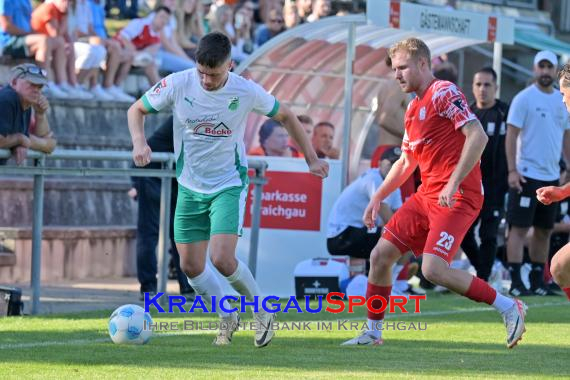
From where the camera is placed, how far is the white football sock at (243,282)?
9.30 m

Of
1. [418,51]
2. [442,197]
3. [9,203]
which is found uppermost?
[418,51]

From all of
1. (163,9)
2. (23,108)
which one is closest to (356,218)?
(23,108)

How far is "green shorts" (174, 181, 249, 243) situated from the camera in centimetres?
912

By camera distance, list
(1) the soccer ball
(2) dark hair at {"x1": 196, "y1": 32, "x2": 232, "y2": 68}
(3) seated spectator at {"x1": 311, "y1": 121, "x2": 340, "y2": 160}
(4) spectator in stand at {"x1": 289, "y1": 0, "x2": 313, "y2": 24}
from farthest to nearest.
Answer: (4) spectator in stand at {"x1": 289, "y1": 0, "x2": 313, "y2": 24}, (3) seated spectator at {"x1": 311, "y1": 121, "x2": 340, "y2": 160}, (1) the soccer ball, (2) dark hair at {"x1": 196, "y1": 32, "x2": 232, "y2": 68}

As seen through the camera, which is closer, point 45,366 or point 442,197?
point 45,366

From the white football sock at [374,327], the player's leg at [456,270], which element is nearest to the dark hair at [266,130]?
the white football sock at [374,327]

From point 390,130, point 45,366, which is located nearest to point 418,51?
point 45,366

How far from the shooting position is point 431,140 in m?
9.22

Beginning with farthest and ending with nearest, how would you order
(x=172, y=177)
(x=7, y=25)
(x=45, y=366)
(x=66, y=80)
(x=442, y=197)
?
(x=66, y=80)
(x=7, y=25)
(x=172, y=177)
(x=442, y=197)
(x=45, y=366)

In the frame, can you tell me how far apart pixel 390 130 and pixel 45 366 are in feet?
23.8

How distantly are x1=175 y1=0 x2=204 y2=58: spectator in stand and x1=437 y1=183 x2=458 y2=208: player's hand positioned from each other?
12.9 meters

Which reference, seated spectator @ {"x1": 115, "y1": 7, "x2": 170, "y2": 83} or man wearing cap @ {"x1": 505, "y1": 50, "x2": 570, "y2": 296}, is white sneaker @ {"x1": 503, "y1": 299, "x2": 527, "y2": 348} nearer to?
man wearing cap @ {"x1": 505, "y1": 50, "x2": 570, "y2": 296}

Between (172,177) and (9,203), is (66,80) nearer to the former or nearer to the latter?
(9,203)

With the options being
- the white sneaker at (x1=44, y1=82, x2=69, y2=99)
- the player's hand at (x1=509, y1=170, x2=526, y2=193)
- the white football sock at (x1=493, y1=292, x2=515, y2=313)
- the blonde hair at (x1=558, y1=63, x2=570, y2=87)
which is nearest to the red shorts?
the white football sock at (x1=493, y1=292, x2=515, y2=313)
